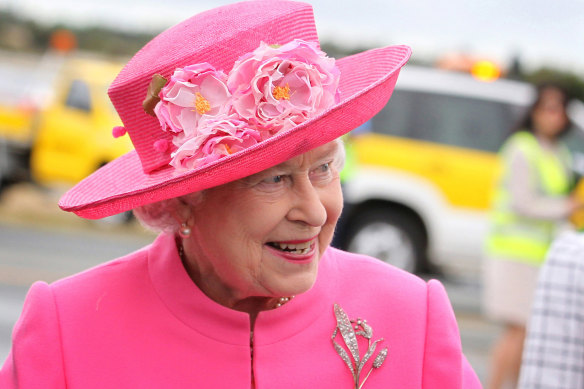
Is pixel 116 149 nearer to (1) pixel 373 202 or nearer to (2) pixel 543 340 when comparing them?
(1) pixel 373 202

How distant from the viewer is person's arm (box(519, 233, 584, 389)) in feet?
8.36

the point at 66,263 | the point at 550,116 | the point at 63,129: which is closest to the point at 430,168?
the point at 550,116

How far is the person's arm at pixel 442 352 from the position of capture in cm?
203

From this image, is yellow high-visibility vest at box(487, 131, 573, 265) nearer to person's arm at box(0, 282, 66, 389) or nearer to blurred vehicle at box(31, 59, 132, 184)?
person's arm at box(0, 282, 66, 389)

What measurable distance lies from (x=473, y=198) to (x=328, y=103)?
7.16 metres

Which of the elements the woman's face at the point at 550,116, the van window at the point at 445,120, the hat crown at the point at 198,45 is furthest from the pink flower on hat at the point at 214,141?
the van window at the point at 445,120

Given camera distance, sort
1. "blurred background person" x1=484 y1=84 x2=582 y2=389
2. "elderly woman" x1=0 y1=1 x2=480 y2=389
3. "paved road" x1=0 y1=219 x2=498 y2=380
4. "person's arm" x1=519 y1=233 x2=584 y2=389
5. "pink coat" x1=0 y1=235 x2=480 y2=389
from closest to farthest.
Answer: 1. "elderly woman" x1=0 y1=1 x2=480 y2=389
2. "pink coat" x1=0 y1=235 x2=480 y2=389
3. "person's arm" x1=519 y1=233 x2=584 y2=389
4. "blurred background person" x1=484 y1=84 x2=582 y2=389
5. "paved road" x1=0 y1=219 x2=498 y2=380

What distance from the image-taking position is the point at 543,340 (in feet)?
8.55

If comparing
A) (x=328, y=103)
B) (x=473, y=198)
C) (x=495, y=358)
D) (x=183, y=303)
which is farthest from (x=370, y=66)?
(x=473, y=198)

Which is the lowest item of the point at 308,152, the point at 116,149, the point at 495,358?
the point at 116,149

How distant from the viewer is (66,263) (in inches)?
381

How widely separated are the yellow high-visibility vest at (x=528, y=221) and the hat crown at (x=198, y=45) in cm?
370

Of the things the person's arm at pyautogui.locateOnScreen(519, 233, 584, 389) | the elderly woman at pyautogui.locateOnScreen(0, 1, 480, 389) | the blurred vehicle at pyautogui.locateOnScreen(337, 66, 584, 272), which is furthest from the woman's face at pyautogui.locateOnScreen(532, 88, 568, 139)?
the elderly woman at pyautogui.locateOnScreen(0, 1, 480, 389)

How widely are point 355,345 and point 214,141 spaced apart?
0.53m
